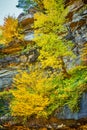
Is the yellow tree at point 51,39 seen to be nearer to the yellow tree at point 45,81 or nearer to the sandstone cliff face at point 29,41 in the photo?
the yellow tree at point 45,81

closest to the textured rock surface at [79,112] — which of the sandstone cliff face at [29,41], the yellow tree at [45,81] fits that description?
the yellow tree at [45,81]

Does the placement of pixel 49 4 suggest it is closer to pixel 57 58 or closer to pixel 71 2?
pixel 57 58

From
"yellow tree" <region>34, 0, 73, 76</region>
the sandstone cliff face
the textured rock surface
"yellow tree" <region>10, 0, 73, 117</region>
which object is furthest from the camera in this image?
the sandstone cliff face

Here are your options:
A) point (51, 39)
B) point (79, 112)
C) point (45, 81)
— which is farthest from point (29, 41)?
point (79, 112)

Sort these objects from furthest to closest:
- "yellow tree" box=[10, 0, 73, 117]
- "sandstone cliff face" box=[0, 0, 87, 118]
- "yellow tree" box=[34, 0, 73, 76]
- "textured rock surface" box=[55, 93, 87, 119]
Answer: "sandstone cliff face" box=[0, 0, 87, 118]
"yellow tree" box=[34, 0, 73, 76]
"yellow tree" box=[10, 0, 73, 117]
"textured rock surface" box=[55, 93, 87, 119]

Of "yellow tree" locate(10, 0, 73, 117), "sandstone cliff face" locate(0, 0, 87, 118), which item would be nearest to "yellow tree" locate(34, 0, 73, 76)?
"yellow tree" locate(10, 0, 73, 117)

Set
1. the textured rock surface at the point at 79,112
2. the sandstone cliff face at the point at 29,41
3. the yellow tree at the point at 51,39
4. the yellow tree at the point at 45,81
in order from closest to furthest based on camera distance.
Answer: the textured rock surface at the point at 79,112 → the yellow tree at the point at 45,81 → the yellow tree at the point at 51,39 → the sandstone cliff face at the point at 29,41

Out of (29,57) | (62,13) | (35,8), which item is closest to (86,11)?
(62,13)

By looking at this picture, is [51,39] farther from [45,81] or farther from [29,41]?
[29,41]

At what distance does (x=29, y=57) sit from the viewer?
33062 millimetres

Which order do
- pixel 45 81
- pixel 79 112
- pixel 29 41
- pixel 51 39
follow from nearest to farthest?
pixel 79 112, pixel 45 81, pixel 51 39, pixel 29 41

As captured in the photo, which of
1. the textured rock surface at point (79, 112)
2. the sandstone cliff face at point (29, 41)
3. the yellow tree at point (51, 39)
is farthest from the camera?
the sandstone cliff face at point (29, 41)

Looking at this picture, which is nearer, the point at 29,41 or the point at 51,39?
the point at 51,39

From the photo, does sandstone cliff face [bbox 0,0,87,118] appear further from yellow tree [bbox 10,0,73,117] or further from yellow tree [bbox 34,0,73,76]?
yellow tree [bbox 10,0,73,117]
